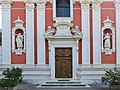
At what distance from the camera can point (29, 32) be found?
25984mm

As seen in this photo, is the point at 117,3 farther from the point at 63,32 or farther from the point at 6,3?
the point at 6,3

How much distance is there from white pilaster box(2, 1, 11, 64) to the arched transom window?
11.7 feet

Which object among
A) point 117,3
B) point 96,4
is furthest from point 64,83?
→ point 117,3

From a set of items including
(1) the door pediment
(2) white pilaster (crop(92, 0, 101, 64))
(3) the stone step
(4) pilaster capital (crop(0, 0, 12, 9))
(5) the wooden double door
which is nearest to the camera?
(3) the stone step

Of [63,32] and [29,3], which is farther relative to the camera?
[29,3]

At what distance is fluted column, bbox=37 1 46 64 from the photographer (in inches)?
1018

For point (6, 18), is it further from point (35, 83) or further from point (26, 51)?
point (35, 83)

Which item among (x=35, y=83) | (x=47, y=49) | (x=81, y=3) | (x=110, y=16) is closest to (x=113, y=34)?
(x=110, y=16)

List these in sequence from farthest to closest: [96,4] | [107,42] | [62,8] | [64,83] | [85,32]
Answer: [62,8] → [96,4] → [85,32] → [107,42] → [64,83]

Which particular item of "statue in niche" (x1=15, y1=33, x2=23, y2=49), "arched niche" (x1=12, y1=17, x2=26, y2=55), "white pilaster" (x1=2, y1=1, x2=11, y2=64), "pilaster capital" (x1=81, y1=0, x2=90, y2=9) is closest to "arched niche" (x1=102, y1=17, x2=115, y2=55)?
"pilaster capital" (x1=81, y1=0, x2=90, y2=9)

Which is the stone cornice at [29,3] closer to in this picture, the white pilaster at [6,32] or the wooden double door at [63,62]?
the white pilaster at [6,32]

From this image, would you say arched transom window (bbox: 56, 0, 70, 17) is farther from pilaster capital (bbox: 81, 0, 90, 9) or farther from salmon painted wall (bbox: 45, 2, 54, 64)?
pilaster capital (bbox: 81, 0, 90, 9)

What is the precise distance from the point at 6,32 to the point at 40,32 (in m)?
2.45

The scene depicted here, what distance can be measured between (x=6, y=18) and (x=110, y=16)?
7537 millimetres
